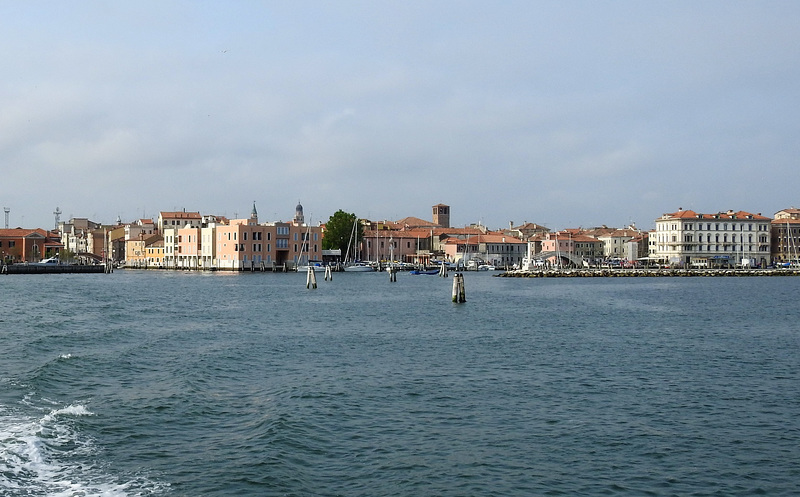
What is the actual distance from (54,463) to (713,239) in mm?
102881

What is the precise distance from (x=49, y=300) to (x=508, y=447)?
35.5m

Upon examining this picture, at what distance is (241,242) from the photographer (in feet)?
277

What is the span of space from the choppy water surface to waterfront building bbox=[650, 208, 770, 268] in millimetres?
77096

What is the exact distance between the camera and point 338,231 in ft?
313

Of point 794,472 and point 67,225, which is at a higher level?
point 67,225

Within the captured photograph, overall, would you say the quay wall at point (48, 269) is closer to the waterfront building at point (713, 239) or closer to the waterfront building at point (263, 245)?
the waterfront building at point (263, 245)

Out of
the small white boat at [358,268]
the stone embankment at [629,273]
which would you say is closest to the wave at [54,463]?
the stone embankment at [629,273]

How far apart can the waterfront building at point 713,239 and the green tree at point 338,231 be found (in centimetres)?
4151

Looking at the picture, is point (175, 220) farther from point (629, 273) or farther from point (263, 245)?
point (629, 273)

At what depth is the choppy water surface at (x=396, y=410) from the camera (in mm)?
9984

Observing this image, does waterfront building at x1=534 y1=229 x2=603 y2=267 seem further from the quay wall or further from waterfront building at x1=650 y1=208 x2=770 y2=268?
the quay wall

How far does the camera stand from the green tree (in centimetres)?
9544

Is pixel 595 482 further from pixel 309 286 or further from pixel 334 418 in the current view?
pixel 309 286

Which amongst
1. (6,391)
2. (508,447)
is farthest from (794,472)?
(6,391)
